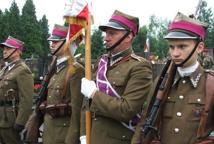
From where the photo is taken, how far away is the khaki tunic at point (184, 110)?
3668 millimetres

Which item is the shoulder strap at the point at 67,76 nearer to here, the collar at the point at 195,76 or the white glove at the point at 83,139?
the white glove at the point at 83,139

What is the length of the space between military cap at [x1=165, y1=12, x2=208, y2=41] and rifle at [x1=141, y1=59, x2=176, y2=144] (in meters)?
0.28

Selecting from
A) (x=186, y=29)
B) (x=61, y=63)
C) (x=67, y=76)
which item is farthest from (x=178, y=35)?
(x=61, y=63)

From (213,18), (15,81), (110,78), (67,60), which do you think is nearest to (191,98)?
(110,78)

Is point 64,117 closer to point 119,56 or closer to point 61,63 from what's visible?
point 61,63

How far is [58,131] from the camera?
5.48 meters

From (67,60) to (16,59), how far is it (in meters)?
2.46

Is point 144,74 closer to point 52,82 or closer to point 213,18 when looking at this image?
point 52,82

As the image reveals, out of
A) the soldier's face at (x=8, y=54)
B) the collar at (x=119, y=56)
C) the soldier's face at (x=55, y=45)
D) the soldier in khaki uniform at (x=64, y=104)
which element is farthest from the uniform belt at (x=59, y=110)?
the soldier's face at (x=8, y=54)

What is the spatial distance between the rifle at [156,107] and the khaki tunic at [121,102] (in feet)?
1.04

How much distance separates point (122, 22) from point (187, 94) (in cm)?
118

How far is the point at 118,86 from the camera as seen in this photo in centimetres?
445

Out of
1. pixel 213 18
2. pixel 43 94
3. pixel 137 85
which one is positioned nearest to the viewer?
pixel 137 85

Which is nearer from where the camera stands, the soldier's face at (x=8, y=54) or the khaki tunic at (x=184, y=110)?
the khaki tunic at (x=184, y=110)
